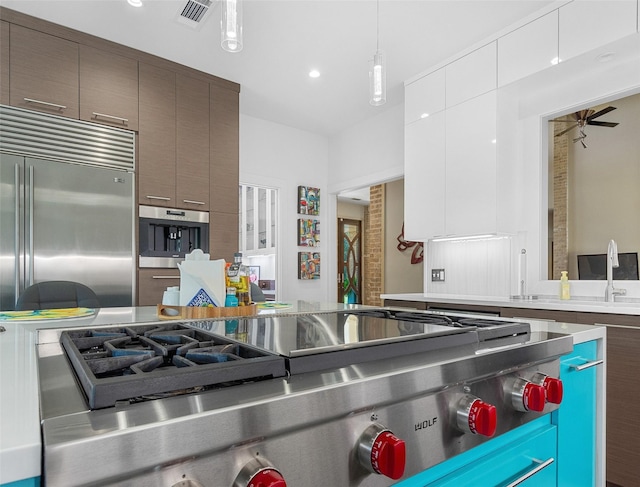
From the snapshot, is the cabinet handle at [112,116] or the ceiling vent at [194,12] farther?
the cabinet handle at [112,116]

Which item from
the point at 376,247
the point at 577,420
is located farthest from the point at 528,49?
the point at 376,247

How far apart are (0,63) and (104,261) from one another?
56.1 inches

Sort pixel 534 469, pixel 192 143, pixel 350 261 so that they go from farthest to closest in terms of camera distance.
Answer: pixel 350 261 → pixel 192 143 → pixel 534 469

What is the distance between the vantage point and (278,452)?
523mm

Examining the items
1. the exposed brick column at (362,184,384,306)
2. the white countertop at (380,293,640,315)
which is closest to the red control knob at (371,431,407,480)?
the white countertop at (380,293,640,315)

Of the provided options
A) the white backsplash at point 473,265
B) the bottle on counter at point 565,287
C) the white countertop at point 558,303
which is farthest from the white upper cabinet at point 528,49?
the white countertop at point 558,303

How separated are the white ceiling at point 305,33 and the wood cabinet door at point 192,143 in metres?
0.20

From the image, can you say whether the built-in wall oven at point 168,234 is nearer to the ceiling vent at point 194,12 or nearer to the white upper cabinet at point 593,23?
the ceiling vent at point 194,12

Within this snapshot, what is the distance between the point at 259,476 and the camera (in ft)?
1.53

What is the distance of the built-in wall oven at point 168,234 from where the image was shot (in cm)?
326

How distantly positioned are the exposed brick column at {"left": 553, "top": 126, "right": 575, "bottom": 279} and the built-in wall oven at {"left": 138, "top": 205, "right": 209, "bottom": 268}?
2748 millimetres

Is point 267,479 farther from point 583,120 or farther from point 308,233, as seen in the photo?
point 308,233

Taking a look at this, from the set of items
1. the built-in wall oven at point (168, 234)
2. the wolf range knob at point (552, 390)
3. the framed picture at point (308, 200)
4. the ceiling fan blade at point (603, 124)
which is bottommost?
the wolf range knob at point (552, 390)

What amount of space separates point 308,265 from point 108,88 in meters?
2.69
